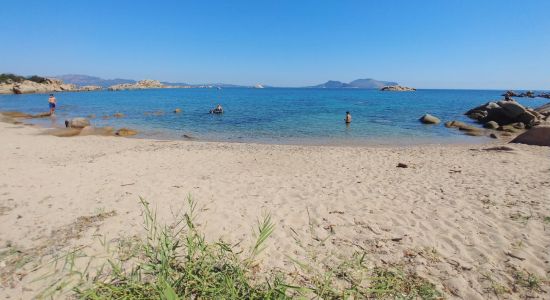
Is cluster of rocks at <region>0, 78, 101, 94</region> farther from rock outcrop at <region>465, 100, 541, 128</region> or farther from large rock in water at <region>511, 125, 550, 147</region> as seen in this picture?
large rock in water at <region>511, 125, 550, 147</region>

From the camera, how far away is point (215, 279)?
328 cm

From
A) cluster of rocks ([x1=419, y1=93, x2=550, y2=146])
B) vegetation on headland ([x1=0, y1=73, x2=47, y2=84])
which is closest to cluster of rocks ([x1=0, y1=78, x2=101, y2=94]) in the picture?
vegetation on headland ([x1=0, y1=73, x2=47, y2=84])

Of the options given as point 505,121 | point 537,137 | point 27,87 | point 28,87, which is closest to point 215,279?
point 537,137

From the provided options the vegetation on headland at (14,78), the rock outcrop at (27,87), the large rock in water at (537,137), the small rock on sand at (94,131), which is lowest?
the small rock on sand at (94,131)

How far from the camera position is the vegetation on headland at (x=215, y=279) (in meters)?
3.08

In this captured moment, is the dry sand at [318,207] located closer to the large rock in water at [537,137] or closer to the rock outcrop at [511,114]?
the large rock in water at [537,137]

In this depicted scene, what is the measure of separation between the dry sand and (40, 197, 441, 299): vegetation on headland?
0.36 metres

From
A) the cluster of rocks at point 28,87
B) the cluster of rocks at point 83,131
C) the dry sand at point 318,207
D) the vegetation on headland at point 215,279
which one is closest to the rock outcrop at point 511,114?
the dry sand at point 318,207

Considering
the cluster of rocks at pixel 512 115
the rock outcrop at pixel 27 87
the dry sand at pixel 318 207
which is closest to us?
the dry sand at pixel 318 207

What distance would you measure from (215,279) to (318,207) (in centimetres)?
386

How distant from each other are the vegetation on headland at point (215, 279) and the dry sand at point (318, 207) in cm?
36

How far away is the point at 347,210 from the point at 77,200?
6349 mm

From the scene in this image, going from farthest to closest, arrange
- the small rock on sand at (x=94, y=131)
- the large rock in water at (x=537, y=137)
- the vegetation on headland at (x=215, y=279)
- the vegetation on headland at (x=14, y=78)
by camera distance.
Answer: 1. the vegetation on headland at (x=14, y=78)
2. the small rock on sand at (x=94, y=131)
3. the large rock in water at (x=537, y=137)
4. the vegetation on headland at (x=215, y=279)

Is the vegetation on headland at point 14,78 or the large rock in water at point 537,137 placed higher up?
the vegetation on headland at point 14,78
